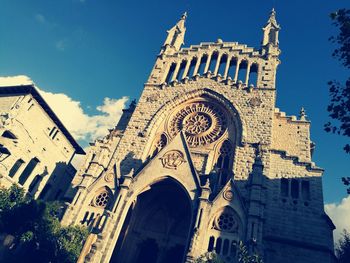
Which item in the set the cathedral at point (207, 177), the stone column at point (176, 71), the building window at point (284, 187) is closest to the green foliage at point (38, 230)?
the cathedral at point (207, 177)

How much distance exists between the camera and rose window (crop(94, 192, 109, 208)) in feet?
66.3

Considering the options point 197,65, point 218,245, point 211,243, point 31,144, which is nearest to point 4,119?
point 31,144

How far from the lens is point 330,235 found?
17984 millimetres

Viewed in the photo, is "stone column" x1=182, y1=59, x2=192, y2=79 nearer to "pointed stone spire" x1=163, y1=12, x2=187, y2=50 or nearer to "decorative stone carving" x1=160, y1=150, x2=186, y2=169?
"pointed stone spire" x1=163, y1=12, x2=187, y2=50

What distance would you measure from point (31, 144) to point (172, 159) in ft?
49.2

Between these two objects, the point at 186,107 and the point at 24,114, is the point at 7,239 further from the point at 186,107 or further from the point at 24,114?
the point at 186,107

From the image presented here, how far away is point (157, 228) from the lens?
21.4 metres

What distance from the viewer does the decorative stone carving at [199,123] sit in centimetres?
2422

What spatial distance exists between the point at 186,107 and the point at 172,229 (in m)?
11.5

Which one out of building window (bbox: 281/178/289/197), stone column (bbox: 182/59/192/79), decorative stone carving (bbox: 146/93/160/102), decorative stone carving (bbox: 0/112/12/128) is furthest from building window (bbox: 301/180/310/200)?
decorative stone carving (bbox: 0/112/12/128)

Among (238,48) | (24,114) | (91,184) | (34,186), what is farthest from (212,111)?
(34,186)

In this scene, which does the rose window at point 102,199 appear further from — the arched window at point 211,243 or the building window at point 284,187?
the building window at point 284,187

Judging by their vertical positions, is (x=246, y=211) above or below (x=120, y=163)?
below

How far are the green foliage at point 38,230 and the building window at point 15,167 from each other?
5.71 m
